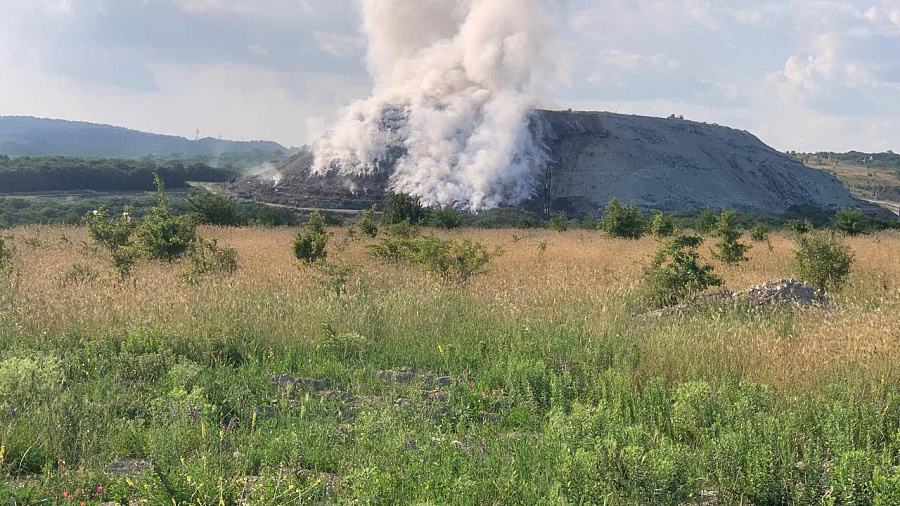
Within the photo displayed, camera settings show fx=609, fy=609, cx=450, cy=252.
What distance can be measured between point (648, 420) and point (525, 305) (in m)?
3.66

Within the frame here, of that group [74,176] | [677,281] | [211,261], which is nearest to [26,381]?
[211,261]

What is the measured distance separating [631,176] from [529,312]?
201 ft

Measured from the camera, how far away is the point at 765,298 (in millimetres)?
8992

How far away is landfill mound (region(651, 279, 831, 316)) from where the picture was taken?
8656 millimetres

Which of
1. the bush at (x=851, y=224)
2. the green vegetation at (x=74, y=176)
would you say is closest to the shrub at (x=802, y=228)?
the bush at (x=851, y=224)

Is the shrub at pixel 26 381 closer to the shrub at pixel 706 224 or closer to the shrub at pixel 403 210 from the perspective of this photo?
the shrub at pixel 706 224

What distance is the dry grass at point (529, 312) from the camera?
6.07m

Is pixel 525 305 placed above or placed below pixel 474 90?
below

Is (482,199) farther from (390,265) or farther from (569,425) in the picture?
(569,425)

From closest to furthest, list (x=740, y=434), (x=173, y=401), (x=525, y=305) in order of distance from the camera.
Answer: (x=740, y=434) → (x=173, y=401) → (x=525, y=305)

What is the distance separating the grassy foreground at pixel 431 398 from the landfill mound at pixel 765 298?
0.48 metres

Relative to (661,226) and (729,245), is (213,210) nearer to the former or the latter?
(661,226)

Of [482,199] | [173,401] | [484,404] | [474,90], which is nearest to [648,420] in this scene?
[484,404]

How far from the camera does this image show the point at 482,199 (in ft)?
198
